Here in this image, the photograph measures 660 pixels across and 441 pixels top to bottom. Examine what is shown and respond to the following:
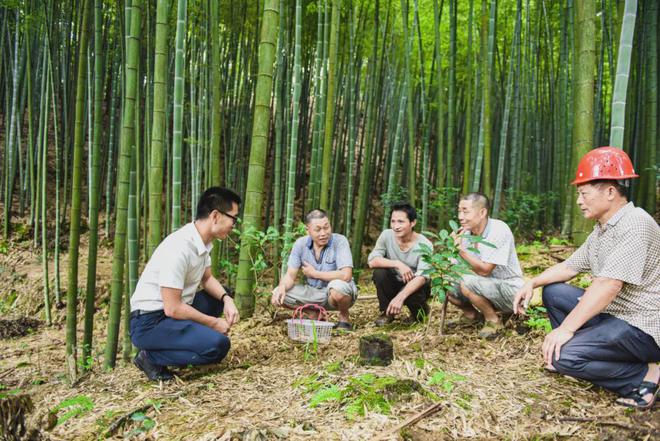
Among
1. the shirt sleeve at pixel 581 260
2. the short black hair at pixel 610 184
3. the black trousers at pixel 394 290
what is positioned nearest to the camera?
the short black hair at pixel 610 184

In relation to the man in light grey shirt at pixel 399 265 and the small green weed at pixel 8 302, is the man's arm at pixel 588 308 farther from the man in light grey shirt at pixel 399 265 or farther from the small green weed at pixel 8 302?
the small green weed at pixel 8 302

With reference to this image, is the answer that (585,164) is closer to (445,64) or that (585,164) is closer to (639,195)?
(639,195)

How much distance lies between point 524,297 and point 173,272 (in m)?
1.63

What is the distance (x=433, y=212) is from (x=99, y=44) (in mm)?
7047

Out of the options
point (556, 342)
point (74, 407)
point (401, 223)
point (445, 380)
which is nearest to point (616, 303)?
point (556, 342)

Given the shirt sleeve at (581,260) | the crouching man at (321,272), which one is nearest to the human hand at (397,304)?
the crouching man at (321,272)

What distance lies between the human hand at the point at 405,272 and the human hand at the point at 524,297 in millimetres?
968

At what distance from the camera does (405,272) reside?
3295 mm

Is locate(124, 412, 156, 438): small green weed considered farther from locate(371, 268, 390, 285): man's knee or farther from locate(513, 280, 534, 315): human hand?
locate(371, 268, 390, 285): man's knee

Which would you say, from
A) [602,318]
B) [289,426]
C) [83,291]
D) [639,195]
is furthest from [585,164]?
[83,291]

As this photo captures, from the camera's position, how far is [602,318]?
211 cm

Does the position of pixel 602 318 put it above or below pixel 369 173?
below

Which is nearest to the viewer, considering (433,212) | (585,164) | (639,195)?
(585,164)

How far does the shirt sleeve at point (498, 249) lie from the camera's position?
2822 mm
